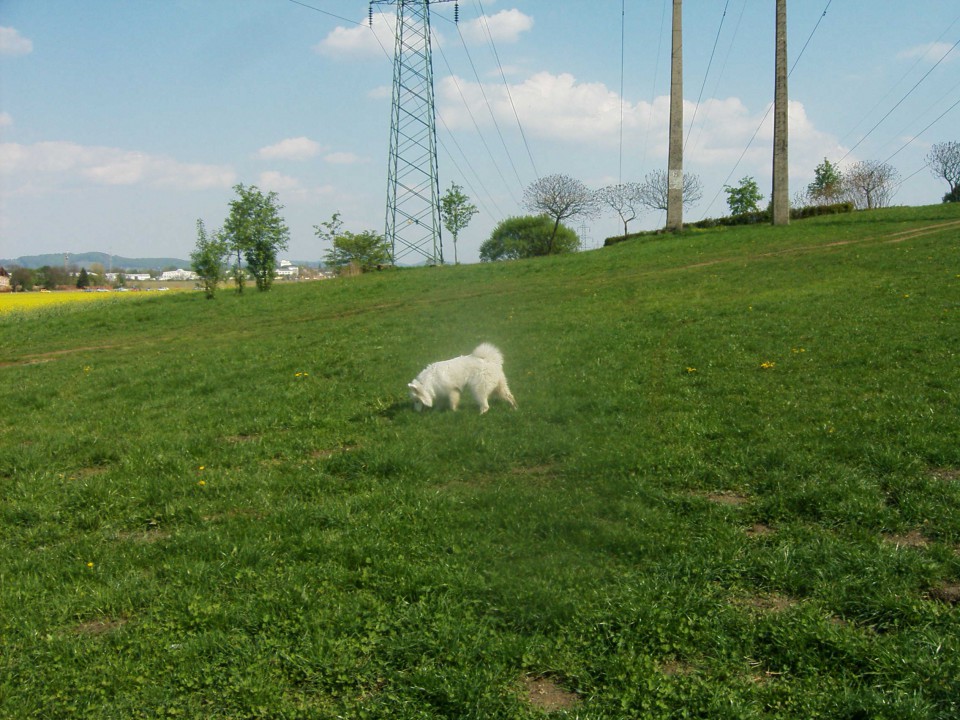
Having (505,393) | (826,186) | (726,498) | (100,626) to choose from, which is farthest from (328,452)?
(826,186)

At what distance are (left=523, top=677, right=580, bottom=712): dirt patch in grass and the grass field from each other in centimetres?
2

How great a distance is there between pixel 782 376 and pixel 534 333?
21.1ft

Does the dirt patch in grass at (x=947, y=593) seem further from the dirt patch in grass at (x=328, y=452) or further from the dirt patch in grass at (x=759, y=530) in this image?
the dirt patch in grass at (x=328, y=452)

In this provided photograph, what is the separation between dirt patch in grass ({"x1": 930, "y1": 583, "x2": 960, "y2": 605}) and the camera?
427cm

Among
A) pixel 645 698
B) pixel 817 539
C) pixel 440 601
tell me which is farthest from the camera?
pixel 817 539

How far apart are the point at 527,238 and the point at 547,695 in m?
100

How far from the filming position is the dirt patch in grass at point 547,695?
3.70m

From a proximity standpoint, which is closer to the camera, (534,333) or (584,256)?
(534,333)

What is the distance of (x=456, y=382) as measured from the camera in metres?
9.20

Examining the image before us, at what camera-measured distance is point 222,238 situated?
38875mm

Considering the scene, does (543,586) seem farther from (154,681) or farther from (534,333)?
(534,333)

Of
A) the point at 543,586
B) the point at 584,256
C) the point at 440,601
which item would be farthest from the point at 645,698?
the point at 584,256

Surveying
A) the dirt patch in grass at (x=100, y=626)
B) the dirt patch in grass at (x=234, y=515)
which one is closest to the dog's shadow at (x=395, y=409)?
the dirt patch in grass at (x=234, y=515)

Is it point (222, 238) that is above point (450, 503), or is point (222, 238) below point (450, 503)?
above
